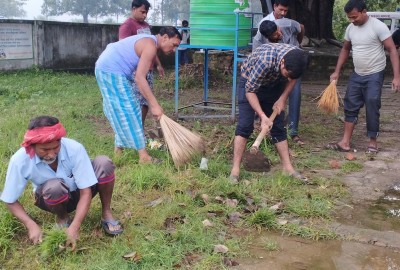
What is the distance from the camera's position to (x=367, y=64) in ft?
16.8

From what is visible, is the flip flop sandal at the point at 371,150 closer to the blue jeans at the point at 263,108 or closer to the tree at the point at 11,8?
the blue jeans at the point at 263,108

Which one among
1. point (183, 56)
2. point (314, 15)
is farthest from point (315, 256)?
point (183, 56)

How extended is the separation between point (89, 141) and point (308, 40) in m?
7.90

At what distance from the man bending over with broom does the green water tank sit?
7.32 ft

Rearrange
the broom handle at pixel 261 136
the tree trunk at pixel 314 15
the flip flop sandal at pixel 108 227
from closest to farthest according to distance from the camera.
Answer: the flip flop sandal at pixel 108 227, the broom handle at pixel 261 136, the tree trunk at pixel 314 15

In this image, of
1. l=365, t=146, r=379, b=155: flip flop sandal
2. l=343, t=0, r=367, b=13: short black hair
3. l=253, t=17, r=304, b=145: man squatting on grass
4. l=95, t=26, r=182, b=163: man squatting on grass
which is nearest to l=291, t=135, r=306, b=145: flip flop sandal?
l=253, t=17, r=304, b=145: man squatting on grass

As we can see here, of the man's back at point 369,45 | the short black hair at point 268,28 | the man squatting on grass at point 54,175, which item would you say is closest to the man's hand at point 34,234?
the man squatting on grass at point 54,175

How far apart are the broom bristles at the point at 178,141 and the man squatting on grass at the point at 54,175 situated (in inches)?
47.8

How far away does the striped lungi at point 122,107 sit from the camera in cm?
438

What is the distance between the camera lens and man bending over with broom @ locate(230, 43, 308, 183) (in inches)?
149

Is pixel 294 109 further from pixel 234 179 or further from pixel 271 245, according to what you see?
pixel 271 245

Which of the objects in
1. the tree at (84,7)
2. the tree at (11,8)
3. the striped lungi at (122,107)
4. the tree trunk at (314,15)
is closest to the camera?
the striped lungi at (122,107)

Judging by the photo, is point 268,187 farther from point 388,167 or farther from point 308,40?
point 308,40

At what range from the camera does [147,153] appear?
4664 millimetres
